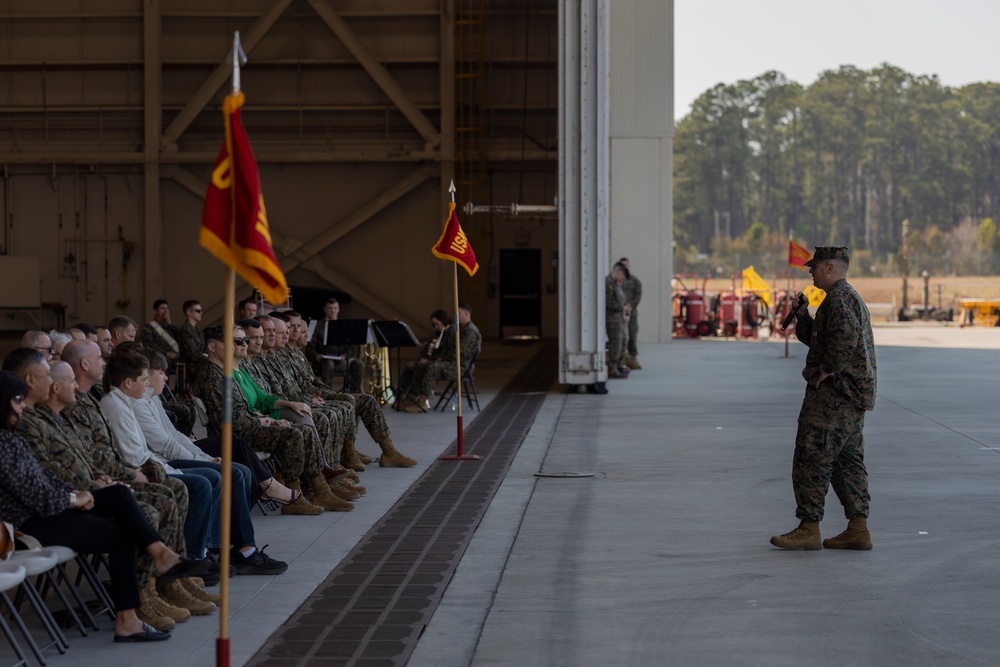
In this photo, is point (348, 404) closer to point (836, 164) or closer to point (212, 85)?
point (212, 85)

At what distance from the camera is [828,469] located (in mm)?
7672

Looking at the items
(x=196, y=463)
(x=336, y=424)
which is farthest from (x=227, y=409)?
(x=336, y=424)

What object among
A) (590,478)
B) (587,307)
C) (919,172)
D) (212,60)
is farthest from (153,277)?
(919,172)

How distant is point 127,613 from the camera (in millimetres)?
5906

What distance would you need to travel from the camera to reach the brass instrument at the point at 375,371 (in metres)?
16.0

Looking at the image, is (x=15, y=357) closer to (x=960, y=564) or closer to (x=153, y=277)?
(x=960, y=564)

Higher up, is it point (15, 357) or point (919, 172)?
point (919, 172)

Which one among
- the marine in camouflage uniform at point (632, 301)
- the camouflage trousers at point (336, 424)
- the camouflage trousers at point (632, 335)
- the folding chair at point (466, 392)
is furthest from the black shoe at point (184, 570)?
the camouflage trousers at point (632, 335)

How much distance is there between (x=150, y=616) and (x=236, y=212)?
2127mm

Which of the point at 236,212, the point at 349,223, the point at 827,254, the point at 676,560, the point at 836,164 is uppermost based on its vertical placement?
the point at 836,164

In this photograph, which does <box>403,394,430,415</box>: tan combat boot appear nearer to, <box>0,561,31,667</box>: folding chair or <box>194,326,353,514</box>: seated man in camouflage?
<box>194,326,353,514</box>: seated man in camouflage

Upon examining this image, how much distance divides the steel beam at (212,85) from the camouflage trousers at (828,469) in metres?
22.5

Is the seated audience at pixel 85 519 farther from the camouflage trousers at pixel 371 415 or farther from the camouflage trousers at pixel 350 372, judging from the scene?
the camouflage trousers at pixel 350 372

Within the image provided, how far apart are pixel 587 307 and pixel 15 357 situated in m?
12.1
